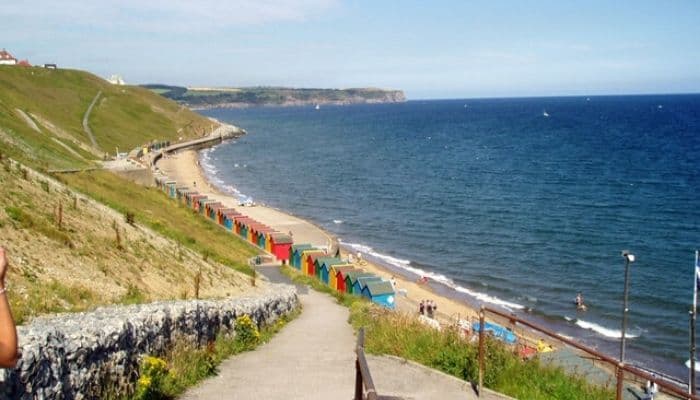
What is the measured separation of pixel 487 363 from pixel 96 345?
4.89m

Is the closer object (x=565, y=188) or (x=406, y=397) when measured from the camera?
(x=406, y=397)

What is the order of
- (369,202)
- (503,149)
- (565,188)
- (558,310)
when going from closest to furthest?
(558,310)
(369,202)
(565,188)
(503,149)

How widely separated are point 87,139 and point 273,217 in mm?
41453

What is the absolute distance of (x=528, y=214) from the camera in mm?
54594

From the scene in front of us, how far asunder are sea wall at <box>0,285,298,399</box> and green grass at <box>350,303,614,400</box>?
2.88 meters

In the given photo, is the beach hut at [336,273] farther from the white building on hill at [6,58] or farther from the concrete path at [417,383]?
the white building on hill at [6,58]

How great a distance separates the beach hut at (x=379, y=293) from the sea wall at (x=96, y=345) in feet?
51.5

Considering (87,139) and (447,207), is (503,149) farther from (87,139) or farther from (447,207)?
(87,139)

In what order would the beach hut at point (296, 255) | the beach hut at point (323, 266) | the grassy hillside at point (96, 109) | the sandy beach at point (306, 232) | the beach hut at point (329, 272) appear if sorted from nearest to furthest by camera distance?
the beach hut at point (329, 272)
the beach hut at point (323, 266)
the sandy beach at point (306, 232)
the beach hut at point (296, 255)
the grassy hillside at point (96, 109)

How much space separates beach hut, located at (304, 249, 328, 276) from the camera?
1278 inches

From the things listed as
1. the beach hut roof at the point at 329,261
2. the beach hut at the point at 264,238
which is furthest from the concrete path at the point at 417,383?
the beach hut at the point at 264,238

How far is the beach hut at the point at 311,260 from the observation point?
32.5 meters

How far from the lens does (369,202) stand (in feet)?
209

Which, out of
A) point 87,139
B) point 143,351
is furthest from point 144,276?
point 87,139
